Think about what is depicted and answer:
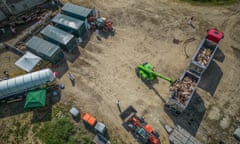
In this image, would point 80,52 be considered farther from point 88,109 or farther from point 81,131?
point 81,131

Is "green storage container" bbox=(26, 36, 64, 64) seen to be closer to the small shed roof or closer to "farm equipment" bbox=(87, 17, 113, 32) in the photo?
the small shed roof

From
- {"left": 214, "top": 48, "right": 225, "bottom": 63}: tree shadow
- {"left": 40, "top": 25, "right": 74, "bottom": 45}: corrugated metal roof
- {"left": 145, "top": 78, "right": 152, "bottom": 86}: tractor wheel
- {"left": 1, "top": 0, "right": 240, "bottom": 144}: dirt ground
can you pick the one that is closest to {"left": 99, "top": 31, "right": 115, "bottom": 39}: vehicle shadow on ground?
{"left": 1, "top": 0, "right": 240, "bottom": 144}: dirt ground

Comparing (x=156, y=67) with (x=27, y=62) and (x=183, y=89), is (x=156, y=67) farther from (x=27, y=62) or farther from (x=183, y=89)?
(x=27, y=62)

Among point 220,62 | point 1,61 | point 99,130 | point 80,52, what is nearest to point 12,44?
point 1,61

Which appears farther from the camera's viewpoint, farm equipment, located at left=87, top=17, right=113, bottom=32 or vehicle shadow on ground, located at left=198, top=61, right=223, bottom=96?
farm equipment, located at left=87, top=17, right=113, bottom=32

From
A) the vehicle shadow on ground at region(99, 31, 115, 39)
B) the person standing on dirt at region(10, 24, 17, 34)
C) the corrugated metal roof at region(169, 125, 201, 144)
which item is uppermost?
the vehicle shadow on ground at region(99, 31, 115, 39)
